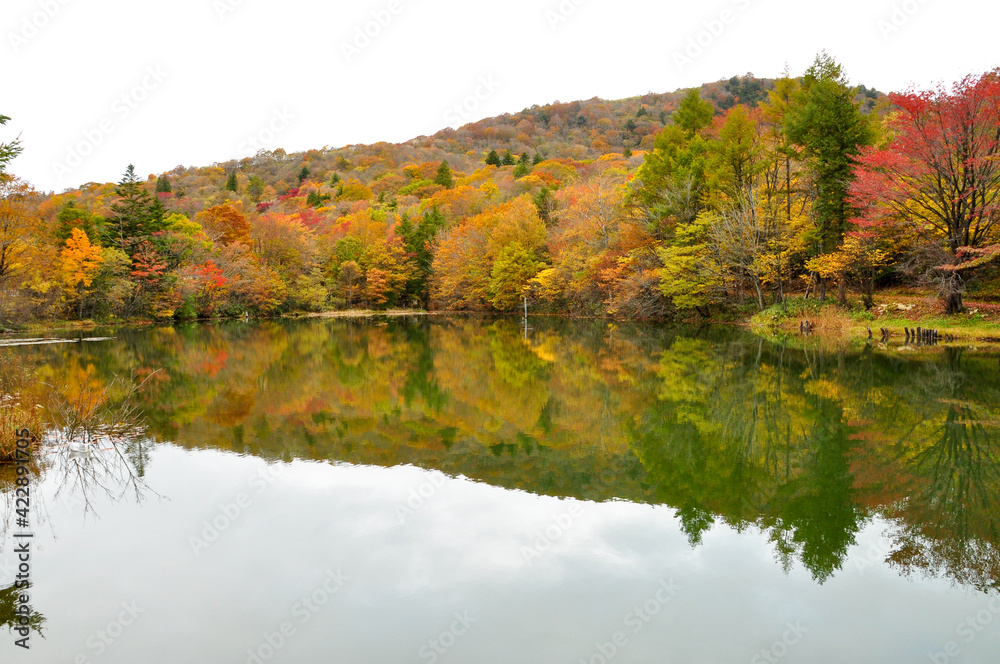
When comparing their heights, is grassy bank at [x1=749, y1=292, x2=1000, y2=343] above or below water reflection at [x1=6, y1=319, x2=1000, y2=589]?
below

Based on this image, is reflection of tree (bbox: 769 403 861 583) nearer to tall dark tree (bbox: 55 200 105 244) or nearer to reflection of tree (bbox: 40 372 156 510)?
reflection of tree (bbox: 40 372 156 510)

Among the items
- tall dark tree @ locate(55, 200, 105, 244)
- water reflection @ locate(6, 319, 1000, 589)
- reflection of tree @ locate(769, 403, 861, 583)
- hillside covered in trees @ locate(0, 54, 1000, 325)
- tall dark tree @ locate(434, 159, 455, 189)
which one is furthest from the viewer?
tall dark tree @ locate(434, 159, 455, 189)

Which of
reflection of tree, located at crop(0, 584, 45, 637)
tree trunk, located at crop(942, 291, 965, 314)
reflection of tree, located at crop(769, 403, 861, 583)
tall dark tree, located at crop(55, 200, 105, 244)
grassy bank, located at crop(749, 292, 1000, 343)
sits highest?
tall dark tree, located at crop(55, 200, 105, 244)

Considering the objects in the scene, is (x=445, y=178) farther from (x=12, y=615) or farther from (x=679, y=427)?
(x=12, y=615)

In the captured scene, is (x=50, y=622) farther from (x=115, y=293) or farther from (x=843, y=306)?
(x=115, y=293)

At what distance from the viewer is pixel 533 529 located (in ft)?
18.2

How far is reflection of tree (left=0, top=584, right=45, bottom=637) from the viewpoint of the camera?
3.88m

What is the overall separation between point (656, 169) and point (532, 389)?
902 inches

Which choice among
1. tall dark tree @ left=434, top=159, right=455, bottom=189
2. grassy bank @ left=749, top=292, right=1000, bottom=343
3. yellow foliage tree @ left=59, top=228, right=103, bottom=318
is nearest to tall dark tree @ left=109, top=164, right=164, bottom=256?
yellow foliage tree @ left=59, top=228, right=103, bottom=318

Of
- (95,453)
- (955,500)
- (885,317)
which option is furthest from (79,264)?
(885,317)

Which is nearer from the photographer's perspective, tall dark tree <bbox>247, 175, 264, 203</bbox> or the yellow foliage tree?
the yellow foliage tree

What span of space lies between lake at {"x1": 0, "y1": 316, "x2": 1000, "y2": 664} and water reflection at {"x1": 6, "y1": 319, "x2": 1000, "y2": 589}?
0.05 m

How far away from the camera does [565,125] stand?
11312cm

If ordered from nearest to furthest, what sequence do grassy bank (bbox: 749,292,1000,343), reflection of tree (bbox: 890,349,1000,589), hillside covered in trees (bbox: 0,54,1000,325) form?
reflection of tree (bbox: 890,349,1000,589) → grassy bank (bbox: 749,292,1000,343) → hillside covered in trees (bbox: 0,54,1000,325)
